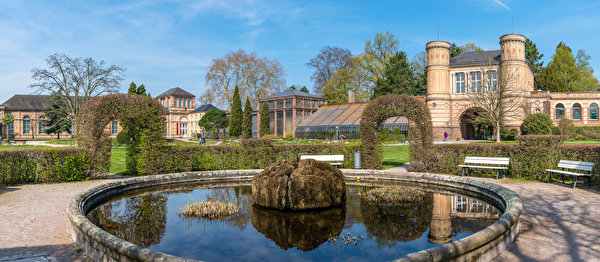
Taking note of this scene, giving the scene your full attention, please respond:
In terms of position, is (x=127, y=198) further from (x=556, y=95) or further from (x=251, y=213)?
(x=556, y=95)

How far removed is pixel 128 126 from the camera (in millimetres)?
12938

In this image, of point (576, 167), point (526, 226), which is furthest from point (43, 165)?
point (576, 167)

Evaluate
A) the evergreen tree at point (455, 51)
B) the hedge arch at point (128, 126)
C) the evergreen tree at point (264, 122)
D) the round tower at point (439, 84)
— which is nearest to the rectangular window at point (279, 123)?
the evergreen tree at point (264, 122)

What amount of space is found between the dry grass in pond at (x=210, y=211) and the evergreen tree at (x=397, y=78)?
38.0m

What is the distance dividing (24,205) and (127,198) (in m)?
2.02

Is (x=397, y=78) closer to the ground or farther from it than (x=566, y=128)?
farther from it

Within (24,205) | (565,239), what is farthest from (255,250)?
(24,205)

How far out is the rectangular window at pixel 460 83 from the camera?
37.8 metres

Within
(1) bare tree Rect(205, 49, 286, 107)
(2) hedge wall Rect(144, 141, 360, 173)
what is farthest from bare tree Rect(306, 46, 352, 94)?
(2) hedge wall Rect(144, 141, 360, 173)

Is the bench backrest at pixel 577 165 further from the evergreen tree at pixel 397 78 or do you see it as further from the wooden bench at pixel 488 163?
the evergreen tree at pixel 397 78

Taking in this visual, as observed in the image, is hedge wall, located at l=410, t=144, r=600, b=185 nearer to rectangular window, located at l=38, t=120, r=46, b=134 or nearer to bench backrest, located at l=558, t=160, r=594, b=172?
bench backrest, located at l=558, t=160, r=594, b=172

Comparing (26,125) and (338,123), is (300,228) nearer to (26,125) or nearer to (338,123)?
(338,123)

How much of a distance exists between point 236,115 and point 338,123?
12.6 meters

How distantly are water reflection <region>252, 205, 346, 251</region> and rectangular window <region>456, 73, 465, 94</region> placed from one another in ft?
115
